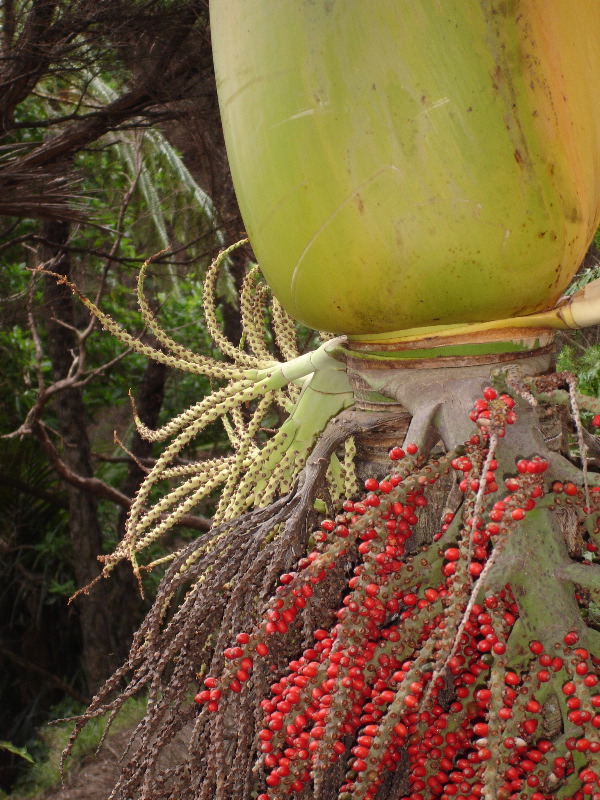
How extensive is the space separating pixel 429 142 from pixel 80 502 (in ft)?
13.0

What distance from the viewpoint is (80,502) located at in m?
4.30

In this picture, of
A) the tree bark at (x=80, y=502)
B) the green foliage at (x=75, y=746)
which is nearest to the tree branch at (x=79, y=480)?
the tree bark at (x=80, y=502)

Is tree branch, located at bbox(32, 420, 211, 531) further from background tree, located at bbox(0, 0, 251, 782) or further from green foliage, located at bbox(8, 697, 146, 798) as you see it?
green foliage, located at bbox(8, 697, 146, 798)

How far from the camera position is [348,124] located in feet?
2.30

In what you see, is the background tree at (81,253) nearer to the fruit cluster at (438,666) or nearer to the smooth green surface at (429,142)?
the smooth green surface at (429,142)

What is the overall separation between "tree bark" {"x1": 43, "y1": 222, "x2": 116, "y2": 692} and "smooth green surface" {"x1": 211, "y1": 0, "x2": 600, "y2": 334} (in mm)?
3665

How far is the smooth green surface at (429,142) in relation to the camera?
0.68 meters

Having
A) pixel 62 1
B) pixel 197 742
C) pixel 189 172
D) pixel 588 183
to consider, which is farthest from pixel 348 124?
pixel 189 172

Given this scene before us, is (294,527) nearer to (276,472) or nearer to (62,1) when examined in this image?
(276,472)

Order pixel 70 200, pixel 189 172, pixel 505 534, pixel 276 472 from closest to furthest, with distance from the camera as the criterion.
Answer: pixel 505 534 → pixel 276 472 → pixel 70 200 → pixel 189 172

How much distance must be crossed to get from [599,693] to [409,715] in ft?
0.51

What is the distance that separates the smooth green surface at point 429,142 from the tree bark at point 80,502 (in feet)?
12.0

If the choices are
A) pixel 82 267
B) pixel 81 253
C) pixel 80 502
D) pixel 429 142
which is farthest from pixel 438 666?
pixel 82 267

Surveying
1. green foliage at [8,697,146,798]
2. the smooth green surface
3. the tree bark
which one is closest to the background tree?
the tree bark
